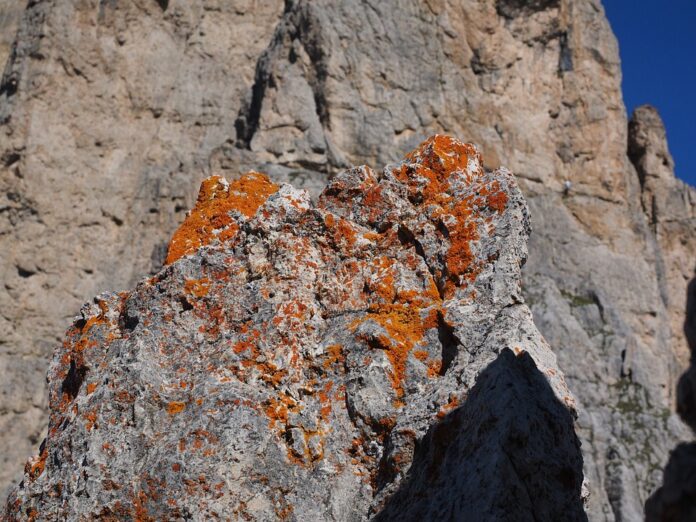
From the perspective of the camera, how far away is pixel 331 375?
7.18 m

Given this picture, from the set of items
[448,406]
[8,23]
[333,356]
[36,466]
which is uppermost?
[8,23]

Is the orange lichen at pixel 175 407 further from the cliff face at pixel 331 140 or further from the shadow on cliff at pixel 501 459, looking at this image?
the cliff face at pixel 331 140

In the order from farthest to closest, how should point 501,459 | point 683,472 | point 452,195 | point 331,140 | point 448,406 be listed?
point 331,140 < point 452,195 < point 448,406 < point 501,459 < point 683,472

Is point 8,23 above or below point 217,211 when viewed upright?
above

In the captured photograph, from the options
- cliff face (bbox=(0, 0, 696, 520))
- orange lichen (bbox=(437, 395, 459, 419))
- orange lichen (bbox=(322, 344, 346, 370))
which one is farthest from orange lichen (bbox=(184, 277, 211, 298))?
cliff face (bbox=(0, 0, 696, 520))

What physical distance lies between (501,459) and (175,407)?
2550 millimetres

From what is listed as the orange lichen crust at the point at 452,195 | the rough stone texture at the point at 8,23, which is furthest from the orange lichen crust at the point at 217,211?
the rough stone texture at the point at 8,23

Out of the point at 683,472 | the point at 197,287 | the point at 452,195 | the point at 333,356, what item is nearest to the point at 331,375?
the point at 333,356

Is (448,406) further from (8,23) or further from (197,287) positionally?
(8,23)

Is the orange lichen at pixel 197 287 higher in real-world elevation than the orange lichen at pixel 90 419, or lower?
higher

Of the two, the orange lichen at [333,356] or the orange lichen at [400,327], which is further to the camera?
the orange lichen at [333,356]

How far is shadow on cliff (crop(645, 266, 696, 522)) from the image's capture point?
4168 mm

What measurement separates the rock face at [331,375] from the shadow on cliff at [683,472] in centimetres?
133

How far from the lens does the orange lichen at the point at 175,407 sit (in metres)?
7.01
